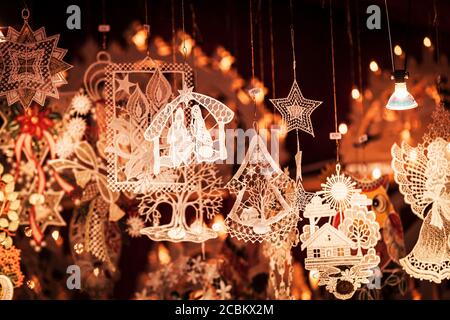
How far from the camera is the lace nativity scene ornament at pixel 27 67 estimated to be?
6414 mm

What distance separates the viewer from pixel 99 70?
7.39m

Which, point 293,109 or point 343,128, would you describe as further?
point 343,128

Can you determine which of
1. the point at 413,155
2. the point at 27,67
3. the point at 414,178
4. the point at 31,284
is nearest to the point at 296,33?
the point at 413,155

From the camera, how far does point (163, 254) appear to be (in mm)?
7285

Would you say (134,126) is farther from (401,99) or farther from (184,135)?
(401,99)

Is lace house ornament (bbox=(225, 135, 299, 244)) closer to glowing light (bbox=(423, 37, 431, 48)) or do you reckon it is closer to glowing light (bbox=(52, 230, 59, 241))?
glowing light (bbox=(52, 230, 59, 241))

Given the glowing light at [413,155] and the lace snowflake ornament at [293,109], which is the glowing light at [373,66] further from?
the lace snowflake ornament at [293,109]

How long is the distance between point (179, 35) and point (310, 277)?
2175 mm

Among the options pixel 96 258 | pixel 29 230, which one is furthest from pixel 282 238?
pixel 29 230

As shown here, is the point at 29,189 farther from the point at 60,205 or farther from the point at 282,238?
the point at 282,238

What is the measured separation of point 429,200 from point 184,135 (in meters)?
1.81

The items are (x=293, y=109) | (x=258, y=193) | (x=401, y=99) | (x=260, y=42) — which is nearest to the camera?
(x=401, y=99)

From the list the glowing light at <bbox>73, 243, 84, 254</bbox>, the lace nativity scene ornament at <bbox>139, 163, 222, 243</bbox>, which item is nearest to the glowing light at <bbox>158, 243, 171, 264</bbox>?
the lace nativity scene ornament at <bbox>139, 163, 222, 243</bbox>

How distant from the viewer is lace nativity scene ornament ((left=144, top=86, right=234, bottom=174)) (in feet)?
20.5
